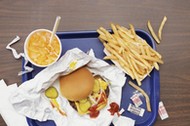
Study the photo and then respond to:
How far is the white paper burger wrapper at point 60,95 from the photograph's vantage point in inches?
41.4

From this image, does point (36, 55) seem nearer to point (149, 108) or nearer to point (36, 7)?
point (36, 7)

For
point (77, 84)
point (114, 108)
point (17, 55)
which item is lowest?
point (114, 108)

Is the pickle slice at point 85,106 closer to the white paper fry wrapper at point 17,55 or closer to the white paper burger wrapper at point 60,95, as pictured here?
the white paper burger wrapper at point 60,95

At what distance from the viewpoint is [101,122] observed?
1070 mm

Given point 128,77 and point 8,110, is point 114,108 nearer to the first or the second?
point 128,77

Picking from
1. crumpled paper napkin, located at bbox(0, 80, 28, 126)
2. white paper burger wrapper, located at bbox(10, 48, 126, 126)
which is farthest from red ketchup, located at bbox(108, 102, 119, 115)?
crumpled paper napkin, located at bbox(0, 80, 28, 126)

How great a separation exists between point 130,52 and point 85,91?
7.3 inches

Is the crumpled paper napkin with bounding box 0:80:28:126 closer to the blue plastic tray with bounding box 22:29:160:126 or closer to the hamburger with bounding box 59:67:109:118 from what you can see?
the blue plastic tray with bounding box 22:29:160:126

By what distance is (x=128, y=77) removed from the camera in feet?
3.61

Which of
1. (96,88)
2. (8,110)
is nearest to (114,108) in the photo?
(96,88)

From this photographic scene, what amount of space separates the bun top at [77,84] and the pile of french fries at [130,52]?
0.09m

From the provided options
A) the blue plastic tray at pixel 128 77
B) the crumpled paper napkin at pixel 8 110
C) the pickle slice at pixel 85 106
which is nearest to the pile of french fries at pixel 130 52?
the blue plastic tray at pixel 128 77

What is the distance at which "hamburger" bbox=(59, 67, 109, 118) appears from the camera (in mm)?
1036

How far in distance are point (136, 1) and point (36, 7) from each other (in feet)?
1.07
